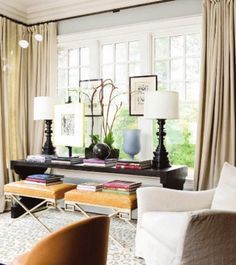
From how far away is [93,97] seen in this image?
460 centimetres

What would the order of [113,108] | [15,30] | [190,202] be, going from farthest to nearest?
[15,30] → [113,108] → [190,202]

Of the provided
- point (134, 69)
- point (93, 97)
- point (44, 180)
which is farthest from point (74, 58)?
point (44, 180)

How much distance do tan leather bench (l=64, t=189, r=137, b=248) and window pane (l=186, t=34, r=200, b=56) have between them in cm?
179

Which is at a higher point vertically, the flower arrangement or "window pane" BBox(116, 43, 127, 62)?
"window pane" BBox(116, 43, 127, 62)

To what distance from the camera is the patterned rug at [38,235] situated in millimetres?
3057

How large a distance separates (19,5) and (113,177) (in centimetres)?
257

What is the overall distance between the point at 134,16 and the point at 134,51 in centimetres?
41

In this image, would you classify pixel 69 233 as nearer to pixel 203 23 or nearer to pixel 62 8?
pixel 203 23

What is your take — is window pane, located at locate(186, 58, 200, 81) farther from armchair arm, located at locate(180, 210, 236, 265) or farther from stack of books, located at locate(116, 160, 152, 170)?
armchair arm, located at locate(180, 210, 236, 265)

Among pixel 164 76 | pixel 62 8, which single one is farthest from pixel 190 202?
pixel 62 8

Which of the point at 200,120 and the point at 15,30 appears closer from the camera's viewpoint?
the point at 200,120

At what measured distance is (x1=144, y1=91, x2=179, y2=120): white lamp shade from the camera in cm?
356

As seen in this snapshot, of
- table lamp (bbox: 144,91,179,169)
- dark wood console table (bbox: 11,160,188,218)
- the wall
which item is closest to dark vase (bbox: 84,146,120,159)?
dark wood console table (bbox: 11,160,188,218)

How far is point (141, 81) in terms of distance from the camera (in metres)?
4.31
